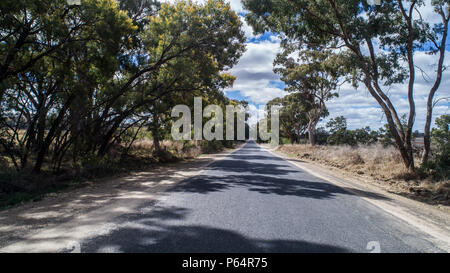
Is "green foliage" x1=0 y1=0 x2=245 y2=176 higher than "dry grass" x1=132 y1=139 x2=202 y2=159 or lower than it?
Answer: higher

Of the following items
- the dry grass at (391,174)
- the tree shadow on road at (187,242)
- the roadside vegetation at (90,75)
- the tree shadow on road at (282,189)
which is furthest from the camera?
the dry grass at (391,174)

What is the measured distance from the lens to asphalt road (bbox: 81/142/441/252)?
3.73 meters

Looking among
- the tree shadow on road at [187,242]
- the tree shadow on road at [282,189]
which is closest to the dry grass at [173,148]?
the tree shadow on road at [282,189]

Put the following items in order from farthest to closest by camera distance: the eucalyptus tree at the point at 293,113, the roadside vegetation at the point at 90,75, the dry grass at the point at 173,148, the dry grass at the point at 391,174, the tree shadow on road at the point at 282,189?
the eucalyptus tree at the point at 293,113, the dry grass at the point at 173,148, the dry grass at the point at 391,174, the roadside vegetation at the point at 90,75, the tree shadow on road at the point at 282,189

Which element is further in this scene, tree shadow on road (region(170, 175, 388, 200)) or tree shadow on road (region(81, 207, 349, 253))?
tree shadow on road (region(170, 175, 388, 200))

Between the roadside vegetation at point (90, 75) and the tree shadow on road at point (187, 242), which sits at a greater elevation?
the roadside vegetation at point (90, 75)

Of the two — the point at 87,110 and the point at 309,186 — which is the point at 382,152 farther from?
the point at 87,110

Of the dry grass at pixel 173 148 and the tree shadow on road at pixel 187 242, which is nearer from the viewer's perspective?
the tree shadow on road at pixel 187 242

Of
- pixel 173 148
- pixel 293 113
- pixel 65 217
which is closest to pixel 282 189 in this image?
pixel 65 217

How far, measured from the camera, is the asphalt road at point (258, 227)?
3.73 metres

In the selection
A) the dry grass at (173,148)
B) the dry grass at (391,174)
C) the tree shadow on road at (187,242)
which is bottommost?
the dry grass at (391,174)

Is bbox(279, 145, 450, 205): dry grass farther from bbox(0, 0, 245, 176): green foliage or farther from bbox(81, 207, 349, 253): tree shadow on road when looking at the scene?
bbox(0, 0, 245, 176): green foliage

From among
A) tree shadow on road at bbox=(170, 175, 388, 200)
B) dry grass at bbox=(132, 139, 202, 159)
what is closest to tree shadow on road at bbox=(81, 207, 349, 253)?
tree shadow on road at bbox=(170, 175, 388, 200)

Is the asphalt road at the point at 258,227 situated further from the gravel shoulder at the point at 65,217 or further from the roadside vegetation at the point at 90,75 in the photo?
the roadside vegetation at the point at 90,75
